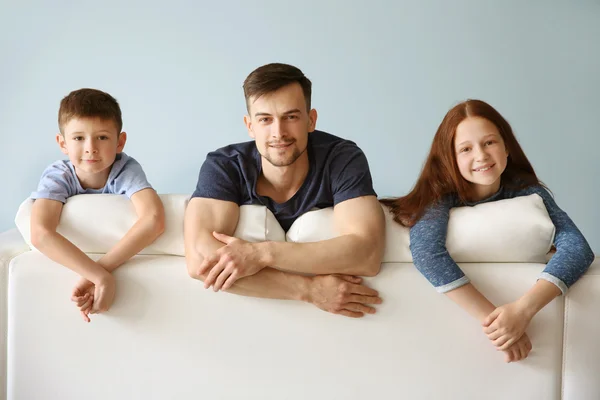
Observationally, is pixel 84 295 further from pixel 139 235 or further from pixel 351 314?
pixel 351 314

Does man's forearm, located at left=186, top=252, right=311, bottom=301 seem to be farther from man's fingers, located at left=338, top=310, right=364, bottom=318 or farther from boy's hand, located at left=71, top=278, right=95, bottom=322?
boy's hand, located at left=71, top=278, right=95, bottom=322

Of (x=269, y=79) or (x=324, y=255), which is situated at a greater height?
(x=269, y=79)

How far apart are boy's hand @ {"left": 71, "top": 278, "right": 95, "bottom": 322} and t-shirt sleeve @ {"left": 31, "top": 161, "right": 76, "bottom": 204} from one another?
0.78ft

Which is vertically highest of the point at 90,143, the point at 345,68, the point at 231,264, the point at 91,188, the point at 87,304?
the point at 345,68

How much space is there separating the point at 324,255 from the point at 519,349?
51 cm

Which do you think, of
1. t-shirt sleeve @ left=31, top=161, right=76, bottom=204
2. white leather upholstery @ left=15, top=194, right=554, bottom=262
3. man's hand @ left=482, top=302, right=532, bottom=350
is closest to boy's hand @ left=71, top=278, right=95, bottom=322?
white leather upholstery @ left=15, top=194, right=554, bottom=262

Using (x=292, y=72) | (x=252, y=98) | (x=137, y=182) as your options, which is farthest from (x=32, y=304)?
(x=292, y=72)

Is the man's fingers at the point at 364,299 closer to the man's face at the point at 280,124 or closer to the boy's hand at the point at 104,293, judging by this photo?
the man's face at the point at 280,124

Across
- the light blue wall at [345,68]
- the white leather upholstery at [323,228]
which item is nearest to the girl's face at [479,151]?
the white leather upholstery at [323,228]

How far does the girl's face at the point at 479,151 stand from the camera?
71.1 inches

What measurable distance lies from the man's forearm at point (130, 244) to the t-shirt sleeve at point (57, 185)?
0.22 meters

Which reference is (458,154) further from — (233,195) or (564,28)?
(564,28)

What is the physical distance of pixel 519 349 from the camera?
167cm

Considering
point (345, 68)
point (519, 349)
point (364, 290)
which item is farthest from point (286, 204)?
point (345, 68)
